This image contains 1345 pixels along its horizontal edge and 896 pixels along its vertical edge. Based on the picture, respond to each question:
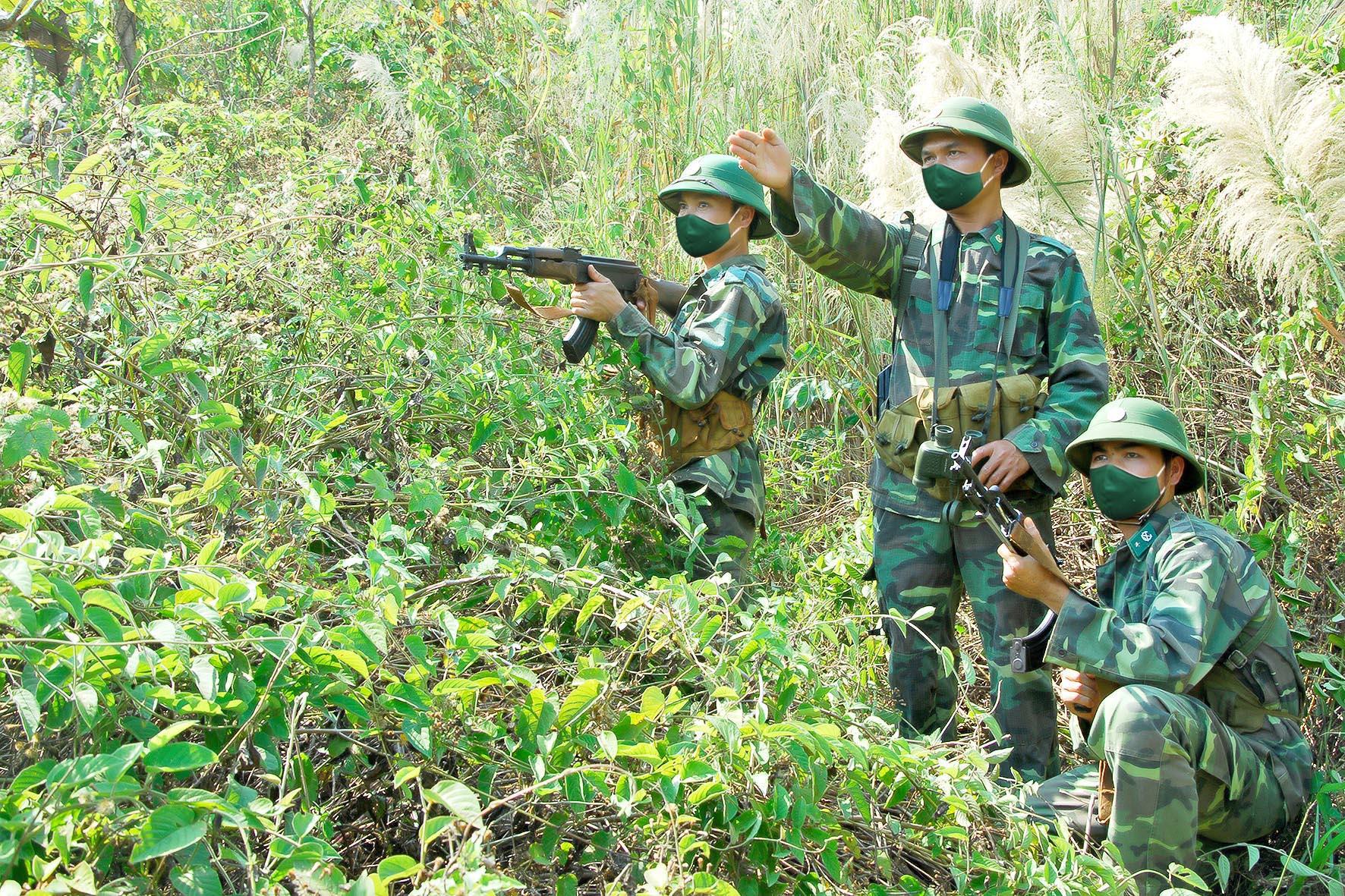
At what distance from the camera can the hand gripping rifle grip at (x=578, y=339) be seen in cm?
345

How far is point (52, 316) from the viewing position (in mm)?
2840

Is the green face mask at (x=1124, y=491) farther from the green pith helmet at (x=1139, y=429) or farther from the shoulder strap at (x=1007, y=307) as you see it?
the shoulder strap at (x=1007, y=307)

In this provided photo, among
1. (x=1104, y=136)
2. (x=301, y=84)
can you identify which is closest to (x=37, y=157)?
(x=1104, y=136)

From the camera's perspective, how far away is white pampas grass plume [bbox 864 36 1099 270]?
4.16m

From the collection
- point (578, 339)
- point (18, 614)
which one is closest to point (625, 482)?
point (578, 339)

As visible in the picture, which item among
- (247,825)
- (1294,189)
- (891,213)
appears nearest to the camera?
(247,825)

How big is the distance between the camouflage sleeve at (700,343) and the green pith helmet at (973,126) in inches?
27.2

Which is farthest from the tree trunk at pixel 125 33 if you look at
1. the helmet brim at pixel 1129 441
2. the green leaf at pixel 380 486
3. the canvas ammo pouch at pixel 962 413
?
the helmet brim at pixel 1129 441

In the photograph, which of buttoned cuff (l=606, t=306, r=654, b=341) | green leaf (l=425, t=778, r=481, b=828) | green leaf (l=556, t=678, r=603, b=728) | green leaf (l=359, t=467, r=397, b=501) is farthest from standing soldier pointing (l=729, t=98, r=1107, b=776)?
green leaf (l=425, t=778, r=481, b=828)

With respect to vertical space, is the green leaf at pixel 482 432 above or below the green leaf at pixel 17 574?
below

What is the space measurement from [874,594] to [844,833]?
197 centimetres

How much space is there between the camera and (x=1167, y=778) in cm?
270

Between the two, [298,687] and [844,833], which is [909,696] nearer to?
[844,833]

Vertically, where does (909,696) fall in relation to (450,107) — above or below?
below
